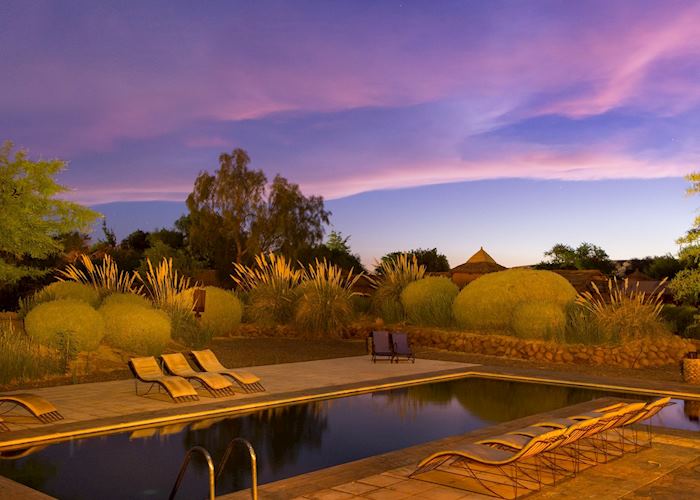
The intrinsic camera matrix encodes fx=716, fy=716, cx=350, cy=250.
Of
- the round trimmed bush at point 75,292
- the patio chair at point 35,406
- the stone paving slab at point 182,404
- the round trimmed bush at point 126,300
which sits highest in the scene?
the round trimmed bush at point 75,292

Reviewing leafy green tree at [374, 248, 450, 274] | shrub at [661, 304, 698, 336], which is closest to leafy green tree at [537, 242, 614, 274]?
leafy green tree at [374, 248, 450, 274]

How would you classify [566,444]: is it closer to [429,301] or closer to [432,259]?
[429,301]

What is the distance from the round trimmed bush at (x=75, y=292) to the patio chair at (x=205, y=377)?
19.7 ft

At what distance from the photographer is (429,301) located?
18766mm

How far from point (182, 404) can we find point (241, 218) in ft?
142

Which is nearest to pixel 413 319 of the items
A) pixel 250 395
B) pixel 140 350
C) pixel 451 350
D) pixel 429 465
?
pixel 451 350

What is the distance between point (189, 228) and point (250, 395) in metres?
45.6

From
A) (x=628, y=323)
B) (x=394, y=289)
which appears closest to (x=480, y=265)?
(x=394, y=289)

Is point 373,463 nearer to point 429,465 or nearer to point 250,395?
point 429,465

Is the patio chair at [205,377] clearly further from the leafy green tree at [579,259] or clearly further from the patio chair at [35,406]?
the leafy green tree at [579,259]

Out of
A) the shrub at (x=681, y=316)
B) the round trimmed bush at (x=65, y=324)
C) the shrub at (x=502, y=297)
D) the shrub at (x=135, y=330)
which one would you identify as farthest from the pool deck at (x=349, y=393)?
the shrub at (x=681, y=316)

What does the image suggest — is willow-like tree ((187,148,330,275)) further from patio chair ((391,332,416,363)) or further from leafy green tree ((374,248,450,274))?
patio chair ((391,332,416,363))

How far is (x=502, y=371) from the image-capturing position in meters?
13.3

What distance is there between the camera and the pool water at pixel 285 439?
20.7 ft
